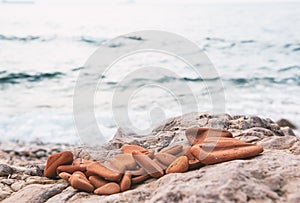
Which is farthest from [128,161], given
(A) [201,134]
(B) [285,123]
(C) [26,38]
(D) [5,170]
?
(C) [26,38]

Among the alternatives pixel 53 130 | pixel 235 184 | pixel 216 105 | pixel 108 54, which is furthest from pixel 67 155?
pixel 108 54

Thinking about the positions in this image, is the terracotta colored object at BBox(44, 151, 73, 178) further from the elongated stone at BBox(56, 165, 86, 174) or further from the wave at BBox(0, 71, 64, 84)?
the wave at BBox(0, 71, 64, 84)

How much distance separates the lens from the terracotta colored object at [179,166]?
2088mm

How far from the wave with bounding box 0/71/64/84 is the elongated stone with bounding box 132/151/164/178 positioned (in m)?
10.3

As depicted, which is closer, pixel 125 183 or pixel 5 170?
pixel 125 183

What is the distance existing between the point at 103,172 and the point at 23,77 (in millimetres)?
10998

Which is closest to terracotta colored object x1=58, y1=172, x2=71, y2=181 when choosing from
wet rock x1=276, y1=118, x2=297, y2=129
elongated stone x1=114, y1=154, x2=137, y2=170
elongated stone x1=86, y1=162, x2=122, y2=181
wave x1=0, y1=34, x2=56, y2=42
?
elongated stone x1=86, y1=162, x2=122, y2=181

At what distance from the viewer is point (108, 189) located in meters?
2.07

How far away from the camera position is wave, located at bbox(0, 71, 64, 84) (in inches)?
466

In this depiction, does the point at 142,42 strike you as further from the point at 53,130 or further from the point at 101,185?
the point at 101,185

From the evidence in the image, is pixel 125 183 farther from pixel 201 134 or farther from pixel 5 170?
pixel 5 170

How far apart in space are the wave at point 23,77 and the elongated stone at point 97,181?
10.3 m

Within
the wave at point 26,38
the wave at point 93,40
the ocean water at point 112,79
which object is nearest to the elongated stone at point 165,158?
the ocean water at point 112,79

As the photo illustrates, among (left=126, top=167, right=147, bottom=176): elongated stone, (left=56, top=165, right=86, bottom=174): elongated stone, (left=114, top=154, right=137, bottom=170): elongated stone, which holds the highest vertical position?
(left=114, top=154, right=137, bottom=170): elongated stone
